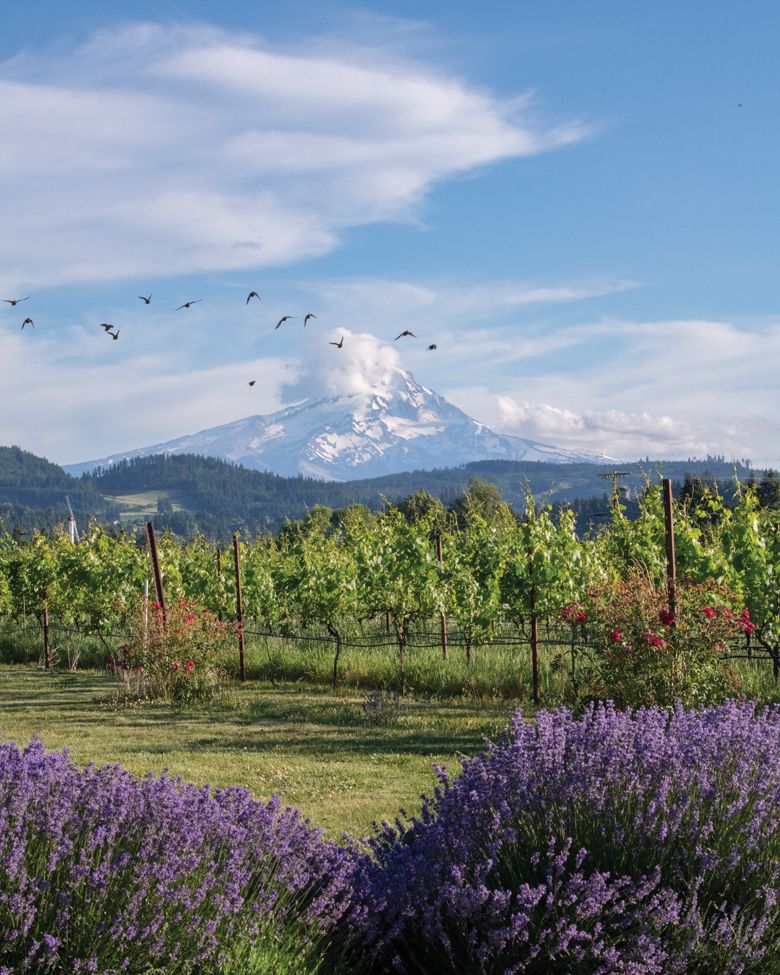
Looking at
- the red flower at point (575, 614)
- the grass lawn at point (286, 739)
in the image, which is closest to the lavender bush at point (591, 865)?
the grass lawn at point (286, 739)

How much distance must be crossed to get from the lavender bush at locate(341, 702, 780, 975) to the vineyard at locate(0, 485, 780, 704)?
16.9 feet

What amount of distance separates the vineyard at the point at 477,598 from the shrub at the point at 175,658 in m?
0.13

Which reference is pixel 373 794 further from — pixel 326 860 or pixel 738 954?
pixel 738 954

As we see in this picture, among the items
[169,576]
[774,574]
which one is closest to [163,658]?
[169,576]

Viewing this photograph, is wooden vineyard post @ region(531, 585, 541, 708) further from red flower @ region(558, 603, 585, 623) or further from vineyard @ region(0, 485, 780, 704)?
red flower @ region(558, 603, 585, 623)

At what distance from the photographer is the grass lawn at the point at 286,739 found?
26.3 ft

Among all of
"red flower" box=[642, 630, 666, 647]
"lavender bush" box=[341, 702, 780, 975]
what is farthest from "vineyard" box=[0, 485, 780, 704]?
"lavender bush" box=[341, 702, 780, 975]

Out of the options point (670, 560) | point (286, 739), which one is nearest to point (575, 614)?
point (670, 560)

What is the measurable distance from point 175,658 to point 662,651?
7.30 m

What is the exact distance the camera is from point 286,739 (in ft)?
34.1

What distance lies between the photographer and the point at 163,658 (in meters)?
13.5

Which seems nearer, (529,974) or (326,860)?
(529,974)

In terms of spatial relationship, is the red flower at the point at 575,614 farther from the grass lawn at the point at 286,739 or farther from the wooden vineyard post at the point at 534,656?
the grass lawn at the point at 286,739

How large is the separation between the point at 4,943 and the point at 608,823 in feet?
6.93
